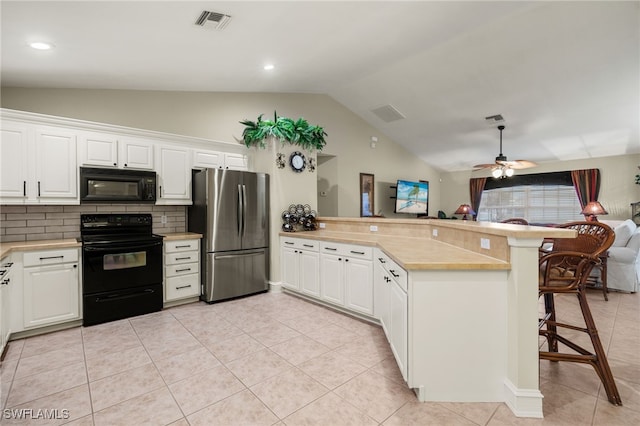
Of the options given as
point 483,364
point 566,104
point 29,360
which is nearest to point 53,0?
point 29,360

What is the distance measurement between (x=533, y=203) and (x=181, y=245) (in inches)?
340

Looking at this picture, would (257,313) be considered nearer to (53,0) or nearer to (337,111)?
(53,0)

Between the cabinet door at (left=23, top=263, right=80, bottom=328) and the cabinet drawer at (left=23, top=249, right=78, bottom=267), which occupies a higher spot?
the cabinet drawer at (left=23, top=249, right=78, bottom=267)

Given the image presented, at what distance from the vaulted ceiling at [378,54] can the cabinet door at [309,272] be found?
2.52 meters

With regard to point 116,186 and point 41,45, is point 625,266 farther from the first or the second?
point 41,45

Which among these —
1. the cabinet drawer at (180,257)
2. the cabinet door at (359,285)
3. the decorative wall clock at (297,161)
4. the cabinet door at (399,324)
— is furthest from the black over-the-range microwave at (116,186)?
the cabinet door at (399,324)

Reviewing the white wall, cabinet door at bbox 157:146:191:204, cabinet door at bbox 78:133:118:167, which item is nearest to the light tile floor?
cabinet door at bbox 157:146:191:204

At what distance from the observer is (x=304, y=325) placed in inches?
127

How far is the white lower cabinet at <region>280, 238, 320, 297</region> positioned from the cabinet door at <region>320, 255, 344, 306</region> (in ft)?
0.36

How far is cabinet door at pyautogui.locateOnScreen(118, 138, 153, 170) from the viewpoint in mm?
3641

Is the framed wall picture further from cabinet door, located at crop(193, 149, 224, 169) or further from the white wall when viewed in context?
the white wall

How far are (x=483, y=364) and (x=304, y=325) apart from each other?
5.81 feet

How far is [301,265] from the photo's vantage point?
4.09m

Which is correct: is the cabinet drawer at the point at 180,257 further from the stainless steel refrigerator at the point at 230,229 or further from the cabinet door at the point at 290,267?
the cabinet door at the point at 290,267
